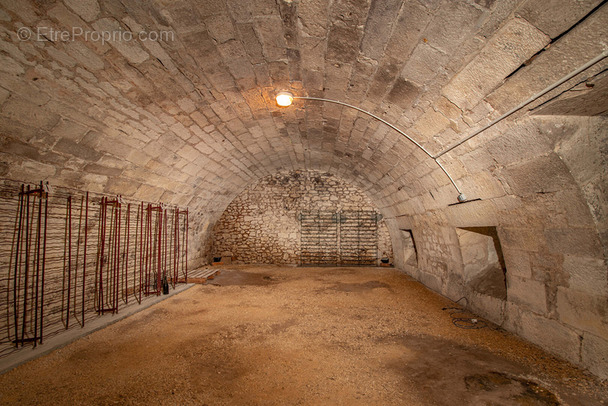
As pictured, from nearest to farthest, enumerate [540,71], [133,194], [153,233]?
[540,71] → [133,194] → [153,233]

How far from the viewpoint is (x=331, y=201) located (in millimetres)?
10734

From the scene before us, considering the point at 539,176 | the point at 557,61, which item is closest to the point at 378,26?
the point at 557,61

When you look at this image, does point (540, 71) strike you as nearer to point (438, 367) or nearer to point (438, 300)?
point (438, 367)

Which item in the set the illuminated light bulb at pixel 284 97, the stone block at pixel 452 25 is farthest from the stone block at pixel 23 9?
the stone block at pixel 452 25

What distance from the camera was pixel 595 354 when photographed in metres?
2.84

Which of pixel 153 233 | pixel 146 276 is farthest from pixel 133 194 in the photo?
pixel 146 276

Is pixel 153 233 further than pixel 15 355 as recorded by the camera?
Yes

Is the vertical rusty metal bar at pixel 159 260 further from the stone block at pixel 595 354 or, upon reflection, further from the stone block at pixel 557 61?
the stone block at pixel 595 354

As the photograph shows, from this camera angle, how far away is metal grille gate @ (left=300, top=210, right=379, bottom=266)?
10.5 metres

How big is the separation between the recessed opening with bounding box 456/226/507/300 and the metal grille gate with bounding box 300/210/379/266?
5038 mm

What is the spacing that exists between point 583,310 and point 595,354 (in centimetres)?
43

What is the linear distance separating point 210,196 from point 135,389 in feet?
21.8

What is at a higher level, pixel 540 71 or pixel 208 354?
pixel 540 71

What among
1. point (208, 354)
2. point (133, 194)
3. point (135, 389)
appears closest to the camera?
point (135, 389)
